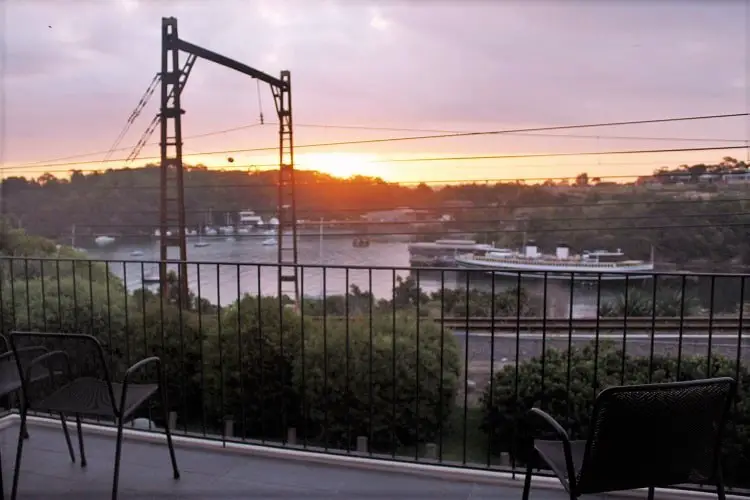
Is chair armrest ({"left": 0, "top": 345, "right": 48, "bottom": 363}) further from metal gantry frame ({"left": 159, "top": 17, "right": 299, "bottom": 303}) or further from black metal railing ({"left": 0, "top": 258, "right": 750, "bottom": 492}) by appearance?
metal gantry frame ({"left": 159, "top": 17, "right": 299, "bottom": 303})

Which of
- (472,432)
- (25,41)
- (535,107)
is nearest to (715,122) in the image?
(535,107)

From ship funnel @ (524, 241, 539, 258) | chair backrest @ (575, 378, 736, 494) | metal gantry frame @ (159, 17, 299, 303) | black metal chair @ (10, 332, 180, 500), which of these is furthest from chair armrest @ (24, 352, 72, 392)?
ship funnel @ (524, 241, 539, 258)

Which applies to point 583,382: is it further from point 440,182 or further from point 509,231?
point 440,182

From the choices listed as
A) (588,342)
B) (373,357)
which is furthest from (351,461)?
(588,342)

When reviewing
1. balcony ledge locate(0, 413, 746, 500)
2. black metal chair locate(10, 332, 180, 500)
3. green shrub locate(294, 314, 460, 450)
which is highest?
black metal chair locate(10, 332, 180, 500)

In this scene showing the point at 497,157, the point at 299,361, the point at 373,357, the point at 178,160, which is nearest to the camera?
the point at 373,357
